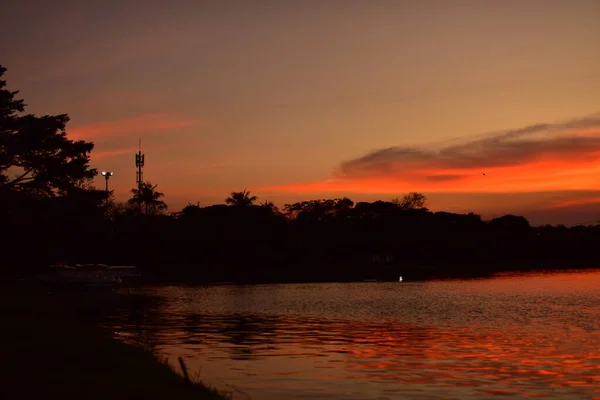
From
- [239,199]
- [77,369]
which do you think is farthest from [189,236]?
[77,369]

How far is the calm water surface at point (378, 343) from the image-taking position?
25922mm

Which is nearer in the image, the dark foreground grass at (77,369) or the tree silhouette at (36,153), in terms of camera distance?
A: the dark foreground grass at (77,369)

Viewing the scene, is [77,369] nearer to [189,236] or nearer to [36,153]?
[36,153]

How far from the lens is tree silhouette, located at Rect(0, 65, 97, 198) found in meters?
61.3

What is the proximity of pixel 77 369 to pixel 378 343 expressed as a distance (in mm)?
19601

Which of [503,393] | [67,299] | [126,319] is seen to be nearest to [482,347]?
[503,393]

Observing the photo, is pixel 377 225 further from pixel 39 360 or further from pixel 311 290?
pixel 39 360

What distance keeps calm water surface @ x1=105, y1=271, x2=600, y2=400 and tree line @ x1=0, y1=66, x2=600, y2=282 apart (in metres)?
12.2

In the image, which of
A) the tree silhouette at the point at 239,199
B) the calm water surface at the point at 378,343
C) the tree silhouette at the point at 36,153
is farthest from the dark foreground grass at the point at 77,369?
the tree silhouette at the point at 239,199

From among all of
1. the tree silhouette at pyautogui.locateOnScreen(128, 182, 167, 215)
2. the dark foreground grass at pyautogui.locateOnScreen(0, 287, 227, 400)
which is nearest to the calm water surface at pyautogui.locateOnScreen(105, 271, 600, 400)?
the dark foreground grass at pyautogui.locateOnScreen(0, 287, 227, 400)

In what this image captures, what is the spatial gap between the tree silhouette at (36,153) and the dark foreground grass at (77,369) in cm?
3185

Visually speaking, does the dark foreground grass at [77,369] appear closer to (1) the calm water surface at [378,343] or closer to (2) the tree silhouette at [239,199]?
(1) the calm water surface at [378,343]

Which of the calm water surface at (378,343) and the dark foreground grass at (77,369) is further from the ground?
the dark foreground grass at (77,369)

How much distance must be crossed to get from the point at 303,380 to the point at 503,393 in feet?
23.2
